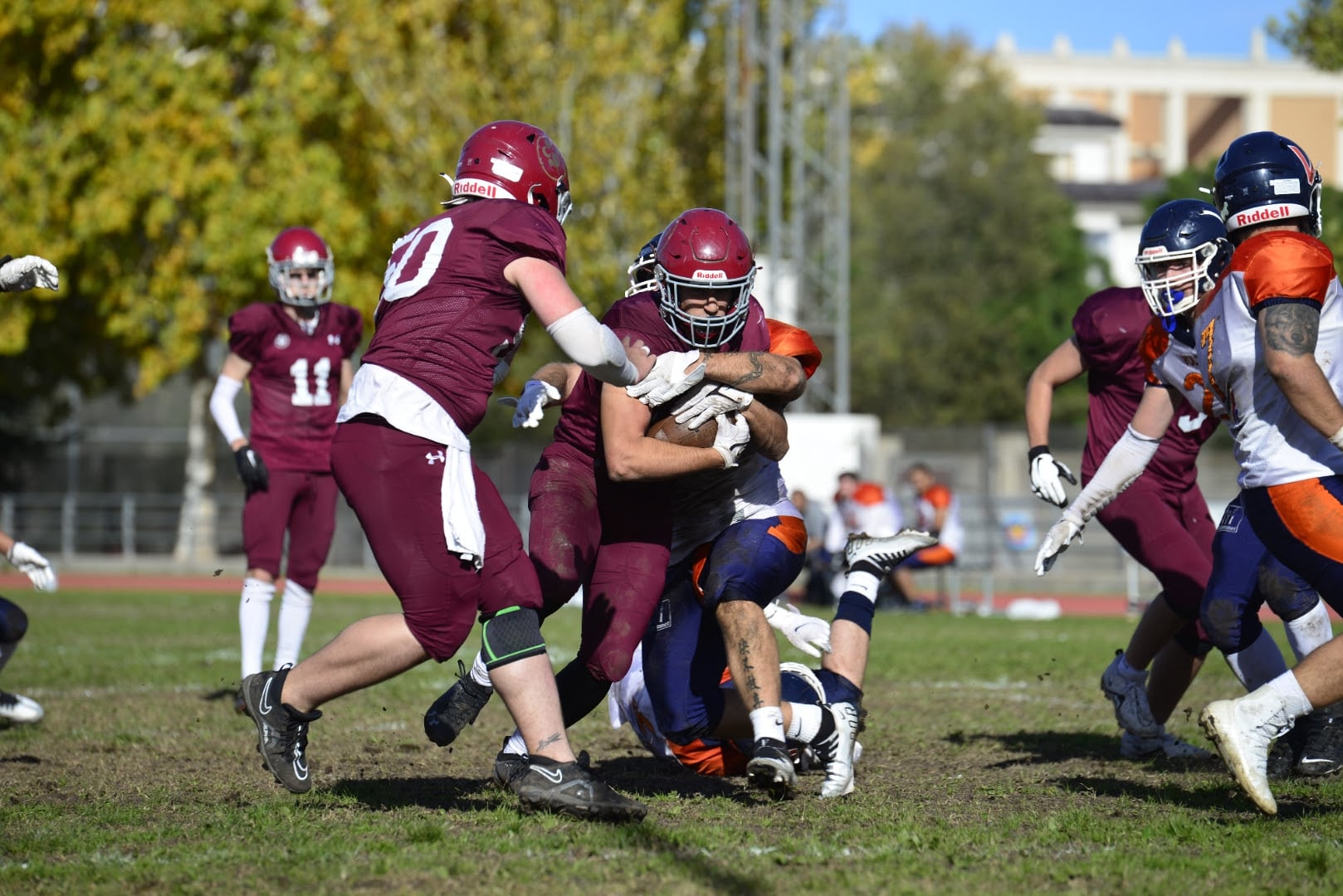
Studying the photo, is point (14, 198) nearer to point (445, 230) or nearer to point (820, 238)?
point (820, 238)

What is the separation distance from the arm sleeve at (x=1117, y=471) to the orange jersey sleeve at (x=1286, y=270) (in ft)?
3.50

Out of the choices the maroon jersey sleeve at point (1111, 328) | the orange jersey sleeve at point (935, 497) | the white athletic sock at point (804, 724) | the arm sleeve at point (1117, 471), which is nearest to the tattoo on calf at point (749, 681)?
the white athletic sock at point (804, 724)

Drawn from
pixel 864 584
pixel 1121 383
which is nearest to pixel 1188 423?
pixel 1121 383

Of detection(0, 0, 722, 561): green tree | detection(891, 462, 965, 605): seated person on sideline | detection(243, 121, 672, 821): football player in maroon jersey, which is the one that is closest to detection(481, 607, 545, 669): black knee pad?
detection(243, 121, 672, 821): football player in maroon jersey

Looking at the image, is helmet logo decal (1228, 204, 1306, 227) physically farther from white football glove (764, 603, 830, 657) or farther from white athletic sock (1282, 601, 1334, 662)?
white football glove (764, 603, 830, 657)

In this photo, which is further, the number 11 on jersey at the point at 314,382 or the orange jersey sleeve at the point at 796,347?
the number 11 on jersey at the point at 314,382

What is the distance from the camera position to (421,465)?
14.8 ft

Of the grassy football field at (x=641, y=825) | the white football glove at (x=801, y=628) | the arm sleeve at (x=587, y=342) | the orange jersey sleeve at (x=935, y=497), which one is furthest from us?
the orange jersey sleeve at (x=935, y=497)

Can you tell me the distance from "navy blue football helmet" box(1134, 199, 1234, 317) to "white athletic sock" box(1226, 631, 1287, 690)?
128cm

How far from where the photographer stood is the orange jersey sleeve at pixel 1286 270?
452cm

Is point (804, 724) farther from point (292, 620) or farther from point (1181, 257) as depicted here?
point (292, 620)

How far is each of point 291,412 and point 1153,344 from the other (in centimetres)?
435

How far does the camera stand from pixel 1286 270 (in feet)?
14.9

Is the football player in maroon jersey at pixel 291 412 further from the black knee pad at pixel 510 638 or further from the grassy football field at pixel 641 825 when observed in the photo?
the black knee pad at pixel 510 638
